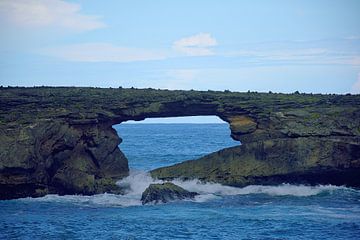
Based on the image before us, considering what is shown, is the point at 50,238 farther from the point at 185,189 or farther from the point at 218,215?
the point at 185,189

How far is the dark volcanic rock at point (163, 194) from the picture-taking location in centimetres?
3894

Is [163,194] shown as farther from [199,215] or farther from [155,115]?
[155,115]

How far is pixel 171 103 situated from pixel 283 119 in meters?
8.81

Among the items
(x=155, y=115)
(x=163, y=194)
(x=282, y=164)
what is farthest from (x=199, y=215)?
(x=155, y=115)

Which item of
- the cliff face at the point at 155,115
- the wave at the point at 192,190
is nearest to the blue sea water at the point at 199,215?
the wave at the point at 192,190

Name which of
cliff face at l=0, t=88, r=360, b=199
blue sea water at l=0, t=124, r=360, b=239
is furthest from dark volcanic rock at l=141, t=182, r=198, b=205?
cliff face at l=0, t=88, r=360, b=199

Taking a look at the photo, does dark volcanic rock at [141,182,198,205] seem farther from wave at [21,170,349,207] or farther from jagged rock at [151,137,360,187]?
jagged rock at [151,137,360,187]

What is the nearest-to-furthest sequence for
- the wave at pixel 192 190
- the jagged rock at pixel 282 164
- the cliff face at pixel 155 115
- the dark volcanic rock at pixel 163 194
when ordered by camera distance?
1. the dark volcanic rock at pixel 163 194
2. the wave at pixel 192 190
3. the cliff face at pixel 155 115
4. the jagged rock at pixel 282 164

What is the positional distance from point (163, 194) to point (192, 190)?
4.37 m

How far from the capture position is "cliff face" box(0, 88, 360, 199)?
Result: 41.2 m

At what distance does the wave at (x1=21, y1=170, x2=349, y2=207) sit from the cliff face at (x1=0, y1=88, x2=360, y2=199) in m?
0.78

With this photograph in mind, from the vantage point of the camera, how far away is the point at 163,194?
39062 millimetres

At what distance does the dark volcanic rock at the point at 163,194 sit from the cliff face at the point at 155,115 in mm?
4771

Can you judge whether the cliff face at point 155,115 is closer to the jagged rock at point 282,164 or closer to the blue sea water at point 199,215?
the jagged rock at point 282,164
